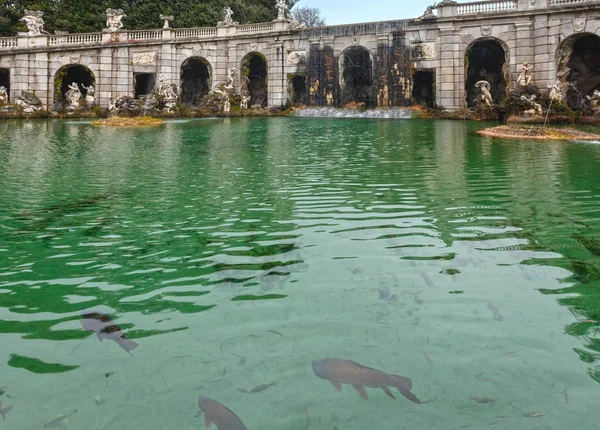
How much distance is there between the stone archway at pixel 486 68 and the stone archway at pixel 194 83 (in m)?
25.9

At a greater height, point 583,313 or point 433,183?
point 433,183

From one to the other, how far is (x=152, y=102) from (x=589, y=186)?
38816 mm

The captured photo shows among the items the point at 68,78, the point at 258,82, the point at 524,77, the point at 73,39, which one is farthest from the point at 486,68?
the point at 68,78

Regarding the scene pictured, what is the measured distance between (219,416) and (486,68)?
1863 inches

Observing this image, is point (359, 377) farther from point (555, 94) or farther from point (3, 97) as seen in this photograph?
point (3, 97)

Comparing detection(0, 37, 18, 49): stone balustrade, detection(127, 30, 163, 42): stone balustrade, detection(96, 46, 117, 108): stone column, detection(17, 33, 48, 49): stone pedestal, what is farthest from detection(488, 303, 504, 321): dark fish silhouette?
detection(0, 37, 18, 49): stone balustrade

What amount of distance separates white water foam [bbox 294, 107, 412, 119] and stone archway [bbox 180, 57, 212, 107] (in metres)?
15.9

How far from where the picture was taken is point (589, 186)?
11547mm

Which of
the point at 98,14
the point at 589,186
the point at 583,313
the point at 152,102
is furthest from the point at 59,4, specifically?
the point at 583,313

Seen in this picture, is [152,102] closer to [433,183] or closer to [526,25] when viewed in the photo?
[526,25]

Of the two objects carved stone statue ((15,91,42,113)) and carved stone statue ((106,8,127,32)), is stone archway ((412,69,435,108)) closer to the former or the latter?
carved stone statue ((106,8,127,32))

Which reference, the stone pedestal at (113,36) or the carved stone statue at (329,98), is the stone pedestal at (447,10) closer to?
the carved stone statue at (329,98)

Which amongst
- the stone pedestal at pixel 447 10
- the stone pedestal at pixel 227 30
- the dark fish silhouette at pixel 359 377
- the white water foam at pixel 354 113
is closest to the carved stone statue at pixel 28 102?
the stone pedestal at pixel 227 30

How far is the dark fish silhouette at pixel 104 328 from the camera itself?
15.3 feet
